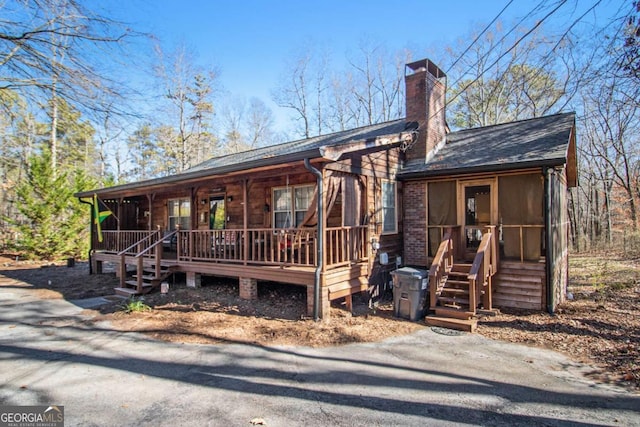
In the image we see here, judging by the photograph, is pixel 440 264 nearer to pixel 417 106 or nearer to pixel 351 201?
pixel 351 201

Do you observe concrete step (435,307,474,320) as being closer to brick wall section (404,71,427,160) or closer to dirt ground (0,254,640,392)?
dirt ground (0,254,640,392)

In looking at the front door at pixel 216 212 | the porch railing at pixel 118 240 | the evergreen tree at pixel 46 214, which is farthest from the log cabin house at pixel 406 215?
the evergreen tree at pixel 46 214

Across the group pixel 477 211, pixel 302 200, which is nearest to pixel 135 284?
pixel 302 200

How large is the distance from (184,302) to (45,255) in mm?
14076

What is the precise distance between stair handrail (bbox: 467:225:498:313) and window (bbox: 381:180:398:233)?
8.38 ft

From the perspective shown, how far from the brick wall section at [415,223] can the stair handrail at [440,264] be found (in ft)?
3.54

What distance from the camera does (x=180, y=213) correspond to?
1382cm

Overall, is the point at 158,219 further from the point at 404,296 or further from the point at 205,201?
the point at 404,296

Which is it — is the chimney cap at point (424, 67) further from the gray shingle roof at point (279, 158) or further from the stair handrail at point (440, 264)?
the stair handrail at point (440, 264)

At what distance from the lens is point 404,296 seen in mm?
7652

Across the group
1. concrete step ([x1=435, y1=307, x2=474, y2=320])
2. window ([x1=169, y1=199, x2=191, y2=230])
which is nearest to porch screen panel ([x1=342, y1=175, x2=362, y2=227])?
concrete step ([x1=435, y1=307, x2=474, y2=320])

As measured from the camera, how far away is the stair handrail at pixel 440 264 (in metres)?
7.47

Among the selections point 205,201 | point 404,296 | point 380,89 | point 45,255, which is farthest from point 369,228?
point 380,89

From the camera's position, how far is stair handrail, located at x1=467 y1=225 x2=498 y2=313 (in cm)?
708
